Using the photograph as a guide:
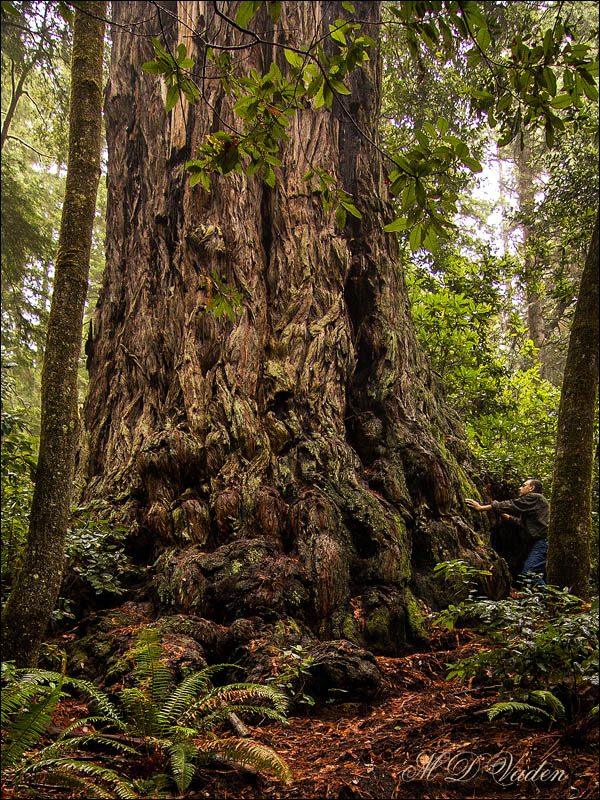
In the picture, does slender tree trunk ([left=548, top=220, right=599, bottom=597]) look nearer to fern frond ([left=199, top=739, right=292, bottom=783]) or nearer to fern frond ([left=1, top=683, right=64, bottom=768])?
fern frond ([left=199, top=739, right=292, bottom=783])

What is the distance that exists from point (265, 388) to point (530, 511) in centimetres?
357

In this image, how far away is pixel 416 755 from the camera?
2990 mm

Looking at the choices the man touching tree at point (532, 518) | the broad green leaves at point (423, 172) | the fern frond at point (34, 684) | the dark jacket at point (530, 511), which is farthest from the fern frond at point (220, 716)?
the dark jacket at point (530, 511)

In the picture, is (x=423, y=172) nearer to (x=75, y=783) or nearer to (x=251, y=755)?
(x=251, y=755)

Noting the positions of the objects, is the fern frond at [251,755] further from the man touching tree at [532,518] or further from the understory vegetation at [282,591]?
the man touching tree at [532,518]

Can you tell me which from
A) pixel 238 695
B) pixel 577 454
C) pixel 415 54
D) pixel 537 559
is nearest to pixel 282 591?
pixel 238 695

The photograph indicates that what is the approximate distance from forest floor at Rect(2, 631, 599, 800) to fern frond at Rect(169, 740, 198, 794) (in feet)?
0.51

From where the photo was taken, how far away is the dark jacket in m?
6.73

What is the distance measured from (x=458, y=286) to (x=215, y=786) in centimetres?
1004

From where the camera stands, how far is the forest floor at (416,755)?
2648 millimetres

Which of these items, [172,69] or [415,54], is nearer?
[415,54]

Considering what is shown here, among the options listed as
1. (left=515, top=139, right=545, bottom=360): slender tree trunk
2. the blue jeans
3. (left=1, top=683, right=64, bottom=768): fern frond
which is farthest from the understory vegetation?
(left=515, top=139, right=545, bottom=360): slender tree trunk

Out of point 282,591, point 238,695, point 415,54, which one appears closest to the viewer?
point 415,54

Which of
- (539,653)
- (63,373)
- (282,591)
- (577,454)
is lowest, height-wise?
(539,653)
